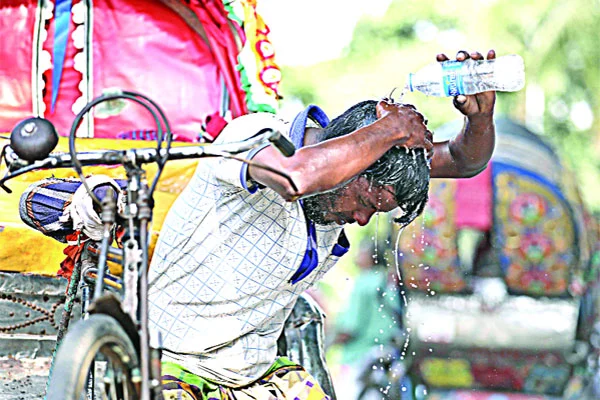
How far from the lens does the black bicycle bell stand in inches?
80.5

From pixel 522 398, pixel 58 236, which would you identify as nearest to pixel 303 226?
pixel 58 236

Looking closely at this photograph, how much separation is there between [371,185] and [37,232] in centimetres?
143

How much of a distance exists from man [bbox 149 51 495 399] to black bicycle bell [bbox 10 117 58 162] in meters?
0.60

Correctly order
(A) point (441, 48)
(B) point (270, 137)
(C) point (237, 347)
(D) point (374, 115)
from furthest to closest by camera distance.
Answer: (A) point (441, 48), (C) point (237, 347), (D) point (374, 115), (B) point (270, 137)

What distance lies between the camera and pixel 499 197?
9.50 metres

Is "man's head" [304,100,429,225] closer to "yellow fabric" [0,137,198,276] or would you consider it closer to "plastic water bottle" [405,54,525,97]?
"plastic water bottle" [405,54,525,97]

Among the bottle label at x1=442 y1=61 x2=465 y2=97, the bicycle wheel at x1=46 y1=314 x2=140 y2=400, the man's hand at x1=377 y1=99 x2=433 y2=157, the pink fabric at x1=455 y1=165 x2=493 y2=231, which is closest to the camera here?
the bicycle wheel at x1=46 y1=314 x2=140 y2=400

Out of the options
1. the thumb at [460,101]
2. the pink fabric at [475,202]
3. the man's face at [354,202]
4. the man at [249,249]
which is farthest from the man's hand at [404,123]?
the pink fabric at [475,202]

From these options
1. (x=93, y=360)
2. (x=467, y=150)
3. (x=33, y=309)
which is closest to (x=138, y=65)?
(x=33, y=309)

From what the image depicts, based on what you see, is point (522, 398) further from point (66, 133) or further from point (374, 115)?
point (374, 115)

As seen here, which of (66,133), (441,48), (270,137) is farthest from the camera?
(441,48)

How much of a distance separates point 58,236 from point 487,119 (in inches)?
57.4

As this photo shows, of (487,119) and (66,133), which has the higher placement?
(66,133)

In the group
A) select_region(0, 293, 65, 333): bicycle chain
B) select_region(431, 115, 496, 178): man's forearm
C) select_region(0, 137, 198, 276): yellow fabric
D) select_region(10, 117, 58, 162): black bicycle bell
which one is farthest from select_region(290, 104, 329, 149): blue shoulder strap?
select_region(0, 293, 65, 333): bicycle chain
